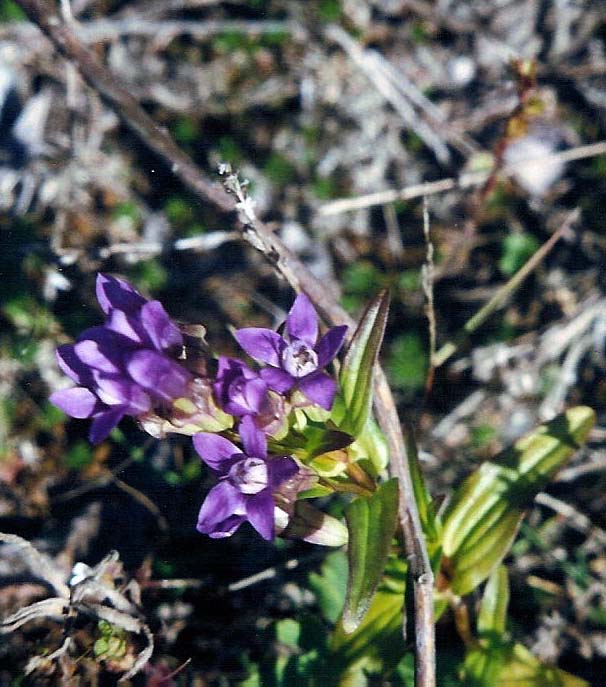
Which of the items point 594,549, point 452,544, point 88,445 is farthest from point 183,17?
point 594,549

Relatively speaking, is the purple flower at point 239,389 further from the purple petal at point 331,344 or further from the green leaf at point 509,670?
the green leaf at point 509,670

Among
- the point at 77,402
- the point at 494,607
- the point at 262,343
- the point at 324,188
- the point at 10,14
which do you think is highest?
the point at 10,14

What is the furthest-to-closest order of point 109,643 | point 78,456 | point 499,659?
1. point 78,456
2. point 499,659
3. point 109,643

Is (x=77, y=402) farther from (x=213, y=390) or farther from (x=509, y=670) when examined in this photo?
(x=509, y=670)

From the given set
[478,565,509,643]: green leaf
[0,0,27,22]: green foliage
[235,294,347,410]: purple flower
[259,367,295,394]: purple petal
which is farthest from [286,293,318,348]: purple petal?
[0,0,27,22]: green foliage

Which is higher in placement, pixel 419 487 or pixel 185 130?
pixel 185 130

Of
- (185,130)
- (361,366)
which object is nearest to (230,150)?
(185,130)

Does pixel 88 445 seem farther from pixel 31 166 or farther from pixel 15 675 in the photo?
pixel 31 166

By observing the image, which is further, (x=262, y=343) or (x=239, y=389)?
(x=262, y=343)
